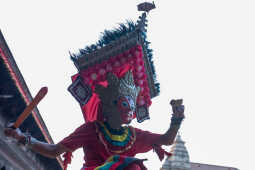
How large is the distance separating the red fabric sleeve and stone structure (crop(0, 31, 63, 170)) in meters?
1.90

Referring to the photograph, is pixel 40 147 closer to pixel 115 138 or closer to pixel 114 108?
pixel 115 138

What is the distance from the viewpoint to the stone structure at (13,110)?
256 inches

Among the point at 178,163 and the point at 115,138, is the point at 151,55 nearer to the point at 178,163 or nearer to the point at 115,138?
the point at 115,138

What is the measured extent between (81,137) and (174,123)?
1.07 meters

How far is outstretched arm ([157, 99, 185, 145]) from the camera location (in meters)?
4.14

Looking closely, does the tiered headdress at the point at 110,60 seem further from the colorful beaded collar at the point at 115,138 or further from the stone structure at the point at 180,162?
the stone structure at the point at 180,162

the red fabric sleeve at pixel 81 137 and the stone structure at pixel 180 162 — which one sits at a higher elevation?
the red fabric sleeve at pixel 81 137

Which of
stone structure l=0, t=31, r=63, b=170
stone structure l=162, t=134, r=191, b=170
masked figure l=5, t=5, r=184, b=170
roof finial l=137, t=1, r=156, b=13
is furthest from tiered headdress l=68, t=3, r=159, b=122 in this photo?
stone structure l=162, t=134, r=191, b=170

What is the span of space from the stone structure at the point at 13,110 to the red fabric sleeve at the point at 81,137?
6.22 ft

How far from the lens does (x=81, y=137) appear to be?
4.15 m

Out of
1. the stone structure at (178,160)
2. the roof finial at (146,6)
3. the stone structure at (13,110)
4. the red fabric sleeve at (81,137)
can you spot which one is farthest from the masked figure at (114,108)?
the stone structure at (178,160)

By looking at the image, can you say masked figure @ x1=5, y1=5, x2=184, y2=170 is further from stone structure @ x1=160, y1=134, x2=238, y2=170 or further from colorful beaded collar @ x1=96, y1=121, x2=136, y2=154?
stone structure @ x1=160, y1=134, x2=238, y2=170

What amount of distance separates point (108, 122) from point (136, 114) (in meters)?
0.55

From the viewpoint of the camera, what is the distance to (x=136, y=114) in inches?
188
